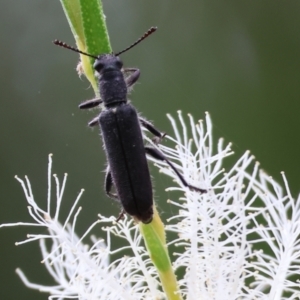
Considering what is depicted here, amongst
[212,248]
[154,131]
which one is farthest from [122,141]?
[212,248]

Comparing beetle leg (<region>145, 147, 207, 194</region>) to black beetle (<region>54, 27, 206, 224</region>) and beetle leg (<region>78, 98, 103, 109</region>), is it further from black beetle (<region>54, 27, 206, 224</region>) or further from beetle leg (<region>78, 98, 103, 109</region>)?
beetle leg (<region>78, 98, 103, 109</region>)

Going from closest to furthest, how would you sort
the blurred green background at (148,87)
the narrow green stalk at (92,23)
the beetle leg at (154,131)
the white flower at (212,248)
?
the narrow green stalk at (92,23)
the white flower at (212,248)
the beetle leg at (154,131)
the blurred green background at (148,87)

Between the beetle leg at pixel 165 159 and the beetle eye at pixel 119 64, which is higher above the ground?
the beetle eye at pixel 119 64

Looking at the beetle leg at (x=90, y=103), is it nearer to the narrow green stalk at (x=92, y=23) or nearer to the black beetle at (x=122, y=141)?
the black beetle at (x=122, y=141)

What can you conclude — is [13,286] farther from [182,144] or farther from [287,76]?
[182,144]

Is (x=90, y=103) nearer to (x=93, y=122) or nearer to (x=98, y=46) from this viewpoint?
(x=93, y=122)

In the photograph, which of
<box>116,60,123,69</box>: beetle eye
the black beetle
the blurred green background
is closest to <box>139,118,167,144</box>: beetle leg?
the black beetle

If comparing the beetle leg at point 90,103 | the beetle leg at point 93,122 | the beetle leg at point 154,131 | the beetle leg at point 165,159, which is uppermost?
the beetle leg at point 90,103

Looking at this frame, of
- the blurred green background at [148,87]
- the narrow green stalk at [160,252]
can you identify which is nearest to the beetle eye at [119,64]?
the narrow green stalk at [160,252]
